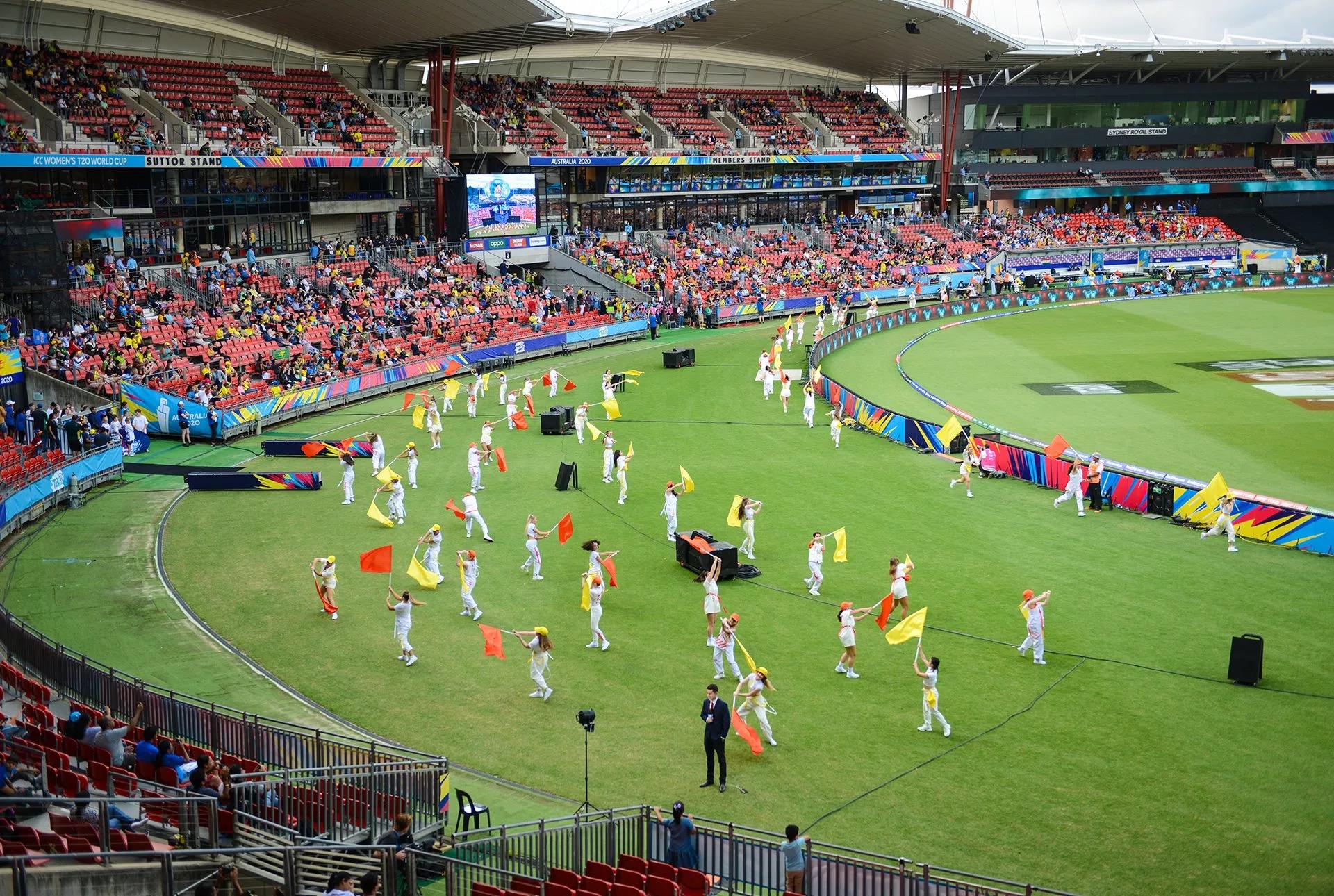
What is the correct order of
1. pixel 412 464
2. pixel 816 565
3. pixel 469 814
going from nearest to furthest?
1. pixel 469 814
2. pixel 816 565
3. pixel 412 464

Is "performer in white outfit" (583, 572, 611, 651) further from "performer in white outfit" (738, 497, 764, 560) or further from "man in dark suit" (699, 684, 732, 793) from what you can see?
"performer in white outfit" (738, 497, 764, 560)

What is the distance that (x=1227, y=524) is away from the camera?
79.7 ft

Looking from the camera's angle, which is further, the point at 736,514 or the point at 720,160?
the point at 720,160

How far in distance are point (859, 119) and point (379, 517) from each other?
6669cm

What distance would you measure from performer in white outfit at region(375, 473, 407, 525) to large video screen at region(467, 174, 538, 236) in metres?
32.9

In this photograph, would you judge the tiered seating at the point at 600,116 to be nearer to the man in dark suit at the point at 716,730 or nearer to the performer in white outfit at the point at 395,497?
the performer in white outfit at the point at 395,497

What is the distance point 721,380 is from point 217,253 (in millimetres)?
21205

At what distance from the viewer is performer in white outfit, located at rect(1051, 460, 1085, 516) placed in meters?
27.0

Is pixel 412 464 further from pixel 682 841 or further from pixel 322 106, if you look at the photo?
pixel 322 106

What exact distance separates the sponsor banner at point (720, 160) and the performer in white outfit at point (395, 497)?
39634mm

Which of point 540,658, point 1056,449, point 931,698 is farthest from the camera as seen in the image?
point 1056,449

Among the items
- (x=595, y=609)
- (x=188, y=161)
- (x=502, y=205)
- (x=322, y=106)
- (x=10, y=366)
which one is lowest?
(x=595, y=609)

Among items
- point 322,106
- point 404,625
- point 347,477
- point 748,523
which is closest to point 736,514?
point 748,523

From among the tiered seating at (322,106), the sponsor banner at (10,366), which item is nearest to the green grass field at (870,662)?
the sponsor banner at (10,366)
